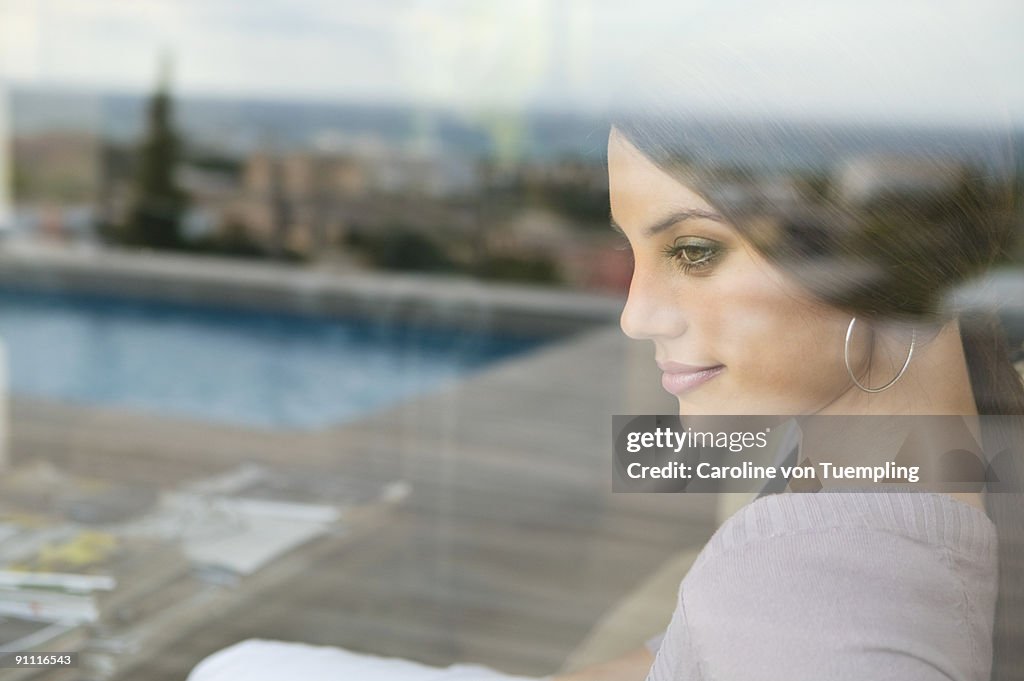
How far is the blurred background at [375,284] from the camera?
2.22ft

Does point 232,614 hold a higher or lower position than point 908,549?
Result: lower

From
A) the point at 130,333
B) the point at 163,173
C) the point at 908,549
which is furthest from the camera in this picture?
the point at 163,173

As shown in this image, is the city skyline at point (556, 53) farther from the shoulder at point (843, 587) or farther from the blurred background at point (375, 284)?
the shoulder at point (843, 587)

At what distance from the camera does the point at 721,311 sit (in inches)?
25.4

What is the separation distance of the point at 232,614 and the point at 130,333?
3738 mm

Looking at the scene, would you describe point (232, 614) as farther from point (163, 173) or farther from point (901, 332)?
point (163, 173)

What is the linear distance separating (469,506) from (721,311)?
232 cm

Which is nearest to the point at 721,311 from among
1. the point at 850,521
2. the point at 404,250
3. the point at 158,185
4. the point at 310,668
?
the point at 850,521

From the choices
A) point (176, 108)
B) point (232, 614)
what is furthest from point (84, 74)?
point (232, 614)

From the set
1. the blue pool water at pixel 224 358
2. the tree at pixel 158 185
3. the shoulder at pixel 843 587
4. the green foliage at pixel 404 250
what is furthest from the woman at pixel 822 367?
the tree at pixel 158 185

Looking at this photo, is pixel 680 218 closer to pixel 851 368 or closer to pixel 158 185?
pixel 851 368

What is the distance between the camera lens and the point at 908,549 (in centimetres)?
57

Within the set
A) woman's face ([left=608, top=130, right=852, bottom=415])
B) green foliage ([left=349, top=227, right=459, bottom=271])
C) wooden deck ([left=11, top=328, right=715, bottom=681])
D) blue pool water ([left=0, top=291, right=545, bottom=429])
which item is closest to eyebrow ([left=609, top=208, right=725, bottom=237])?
woman's face ([left=608, top=130, right=852, bottom=415])

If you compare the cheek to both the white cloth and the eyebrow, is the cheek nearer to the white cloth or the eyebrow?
the eyebrow
